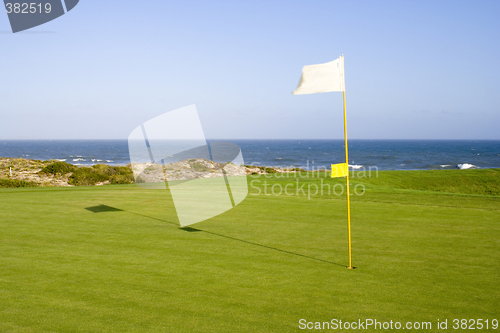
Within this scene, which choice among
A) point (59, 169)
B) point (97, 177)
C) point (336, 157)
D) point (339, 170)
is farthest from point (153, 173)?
point (336, 157)

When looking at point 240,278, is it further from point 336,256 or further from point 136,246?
point 136,246

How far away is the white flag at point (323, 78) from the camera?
5301 millimetres

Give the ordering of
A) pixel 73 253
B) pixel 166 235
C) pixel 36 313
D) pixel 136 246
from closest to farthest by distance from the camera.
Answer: pixel 36 313, pixel 73 253, pixel 136 246, pixel 166 235

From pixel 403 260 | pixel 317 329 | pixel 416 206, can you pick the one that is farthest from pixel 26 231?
pixel 416 206

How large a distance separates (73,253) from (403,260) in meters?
5.13

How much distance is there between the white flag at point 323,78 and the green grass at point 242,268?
100 inches

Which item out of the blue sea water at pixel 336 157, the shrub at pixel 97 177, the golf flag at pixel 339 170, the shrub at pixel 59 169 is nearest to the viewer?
the golf flag at pixel 339 170

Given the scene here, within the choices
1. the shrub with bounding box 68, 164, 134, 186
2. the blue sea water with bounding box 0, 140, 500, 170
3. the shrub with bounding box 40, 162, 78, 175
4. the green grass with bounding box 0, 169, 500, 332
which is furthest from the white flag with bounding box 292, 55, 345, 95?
the blue sea water with bounding box 0, 140, 500, 170

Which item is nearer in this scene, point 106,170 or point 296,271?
point 296,271

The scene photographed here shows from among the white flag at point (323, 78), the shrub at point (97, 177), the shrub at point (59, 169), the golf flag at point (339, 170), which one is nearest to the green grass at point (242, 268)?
the golf flag at point (339, 170)

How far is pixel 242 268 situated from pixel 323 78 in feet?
9.74

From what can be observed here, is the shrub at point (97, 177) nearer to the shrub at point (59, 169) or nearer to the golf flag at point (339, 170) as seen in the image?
the shrub at point (59, 169)

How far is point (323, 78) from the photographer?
17.5ft

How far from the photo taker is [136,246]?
20.7ft
